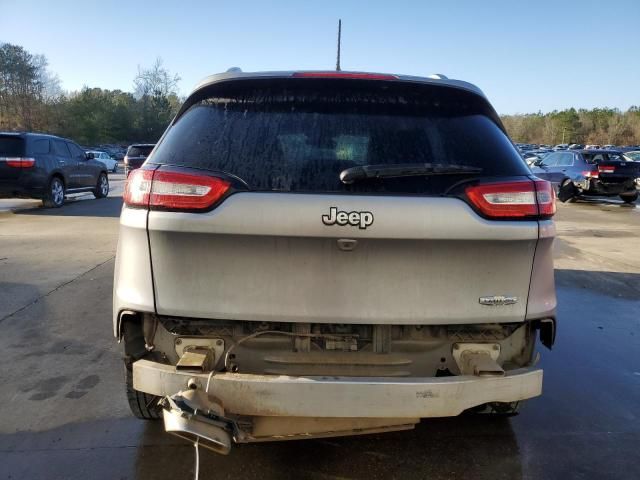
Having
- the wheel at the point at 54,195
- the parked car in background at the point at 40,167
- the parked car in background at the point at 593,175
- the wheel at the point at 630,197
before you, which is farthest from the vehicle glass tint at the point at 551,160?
the wheel at the point at 54,195

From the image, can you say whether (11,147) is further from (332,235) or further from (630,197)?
(630,197)

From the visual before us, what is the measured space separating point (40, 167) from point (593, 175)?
17.1 m

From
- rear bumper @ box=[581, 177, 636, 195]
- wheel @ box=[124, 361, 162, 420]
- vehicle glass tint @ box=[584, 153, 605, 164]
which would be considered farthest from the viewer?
vehicle glass tint @ box=[584, 153, 605, 164]

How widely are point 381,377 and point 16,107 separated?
81000 millimetres

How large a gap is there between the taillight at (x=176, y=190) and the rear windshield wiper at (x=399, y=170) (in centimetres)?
55

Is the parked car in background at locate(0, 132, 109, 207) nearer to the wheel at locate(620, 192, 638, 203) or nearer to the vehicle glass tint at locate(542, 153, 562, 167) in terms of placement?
the vehicle glass tint at locate(542, 153, 562, 167)

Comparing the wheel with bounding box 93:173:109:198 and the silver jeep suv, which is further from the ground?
the silver jeep suv

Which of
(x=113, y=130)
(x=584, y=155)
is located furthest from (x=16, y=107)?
(x=584, y=155)

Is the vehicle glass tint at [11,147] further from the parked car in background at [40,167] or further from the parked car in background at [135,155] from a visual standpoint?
the parked car in background at [135,155]

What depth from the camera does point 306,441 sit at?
120 inches

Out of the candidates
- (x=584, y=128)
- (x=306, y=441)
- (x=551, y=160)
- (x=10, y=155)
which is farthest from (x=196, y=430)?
(x=584, y=128)

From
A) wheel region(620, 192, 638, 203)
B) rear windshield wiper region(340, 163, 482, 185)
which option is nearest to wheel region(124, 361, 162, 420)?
rear windshield wiper region(340, 163, 482, 185)

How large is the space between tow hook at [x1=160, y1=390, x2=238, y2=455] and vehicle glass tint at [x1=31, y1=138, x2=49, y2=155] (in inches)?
535

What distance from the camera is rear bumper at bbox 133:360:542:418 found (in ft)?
7.04
